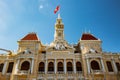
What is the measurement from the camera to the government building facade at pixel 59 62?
133 ft

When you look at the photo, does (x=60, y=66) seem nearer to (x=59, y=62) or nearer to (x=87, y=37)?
(x=59, y=62)

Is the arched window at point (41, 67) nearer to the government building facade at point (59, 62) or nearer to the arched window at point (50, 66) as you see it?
the government building facade at point (59, 62)

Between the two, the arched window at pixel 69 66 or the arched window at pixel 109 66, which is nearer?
the arched window at pixel 109 66

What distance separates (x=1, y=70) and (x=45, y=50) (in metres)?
11.8

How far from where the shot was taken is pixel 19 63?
42.2 m

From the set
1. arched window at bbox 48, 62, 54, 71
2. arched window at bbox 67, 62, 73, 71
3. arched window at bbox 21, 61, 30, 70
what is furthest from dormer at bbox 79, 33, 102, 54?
arched window at bbox 21, 61, 30, 70

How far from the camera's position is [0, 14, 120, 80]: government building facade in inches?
1600

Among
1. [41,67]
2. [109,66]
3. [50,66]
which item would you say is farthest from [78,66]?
[41,67]

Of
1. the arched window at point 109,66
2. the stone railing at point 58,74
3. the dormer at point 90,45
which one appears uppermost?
the dormer at point 90,45

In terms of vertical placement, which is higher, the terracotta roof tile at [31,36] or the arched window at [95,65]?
the terracotta roof tile at [31,36]

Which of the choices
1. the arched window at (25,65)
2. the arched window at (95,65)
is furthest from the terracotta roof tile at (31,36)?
the arched window at (95,65)

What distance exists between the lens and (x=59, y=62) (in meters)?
43.7

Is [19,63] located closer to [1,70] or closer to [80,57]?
[1,70]

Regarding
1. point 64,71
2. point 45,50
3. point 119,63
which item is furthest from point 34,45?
point 119,63
